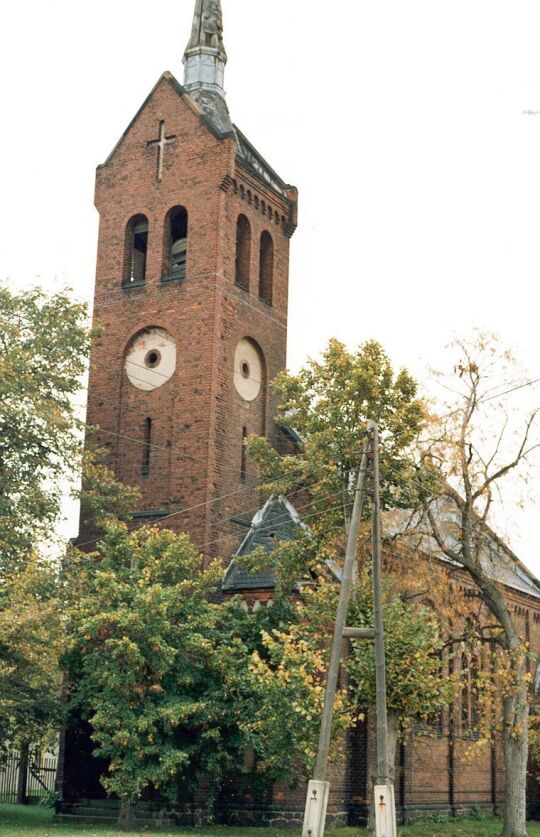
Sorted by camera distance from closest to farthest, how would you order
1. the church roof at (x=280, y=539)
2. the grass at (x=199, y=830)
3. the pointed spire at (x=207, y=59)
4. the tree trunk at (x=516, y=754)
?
the grass at (x=199, y=830) → the tree trunk at (x=516, y=754) → the church roof at (x=280, y=539) → the pointed spire at (x=207, y=59)

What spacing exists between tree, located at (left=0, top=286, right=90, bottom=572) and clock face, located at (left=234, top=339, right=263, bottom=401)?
569 cm

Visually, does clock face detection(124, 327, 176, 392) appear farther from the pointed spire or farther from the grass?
the grass

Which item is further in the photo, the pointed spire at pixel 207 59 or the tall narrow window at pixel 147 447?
the pointed spire at pixel 207 59

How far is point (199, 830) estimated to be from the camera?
88.2 feet

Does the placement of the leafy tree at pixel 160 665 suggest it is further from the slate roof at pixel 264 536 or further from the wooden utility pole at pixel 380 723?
the wooden utility pole at pixel 380 723

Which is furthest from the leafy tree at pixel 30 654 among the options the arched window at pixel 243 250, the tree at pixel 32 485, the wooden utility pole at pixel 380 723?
the arched window at pixel 243 250

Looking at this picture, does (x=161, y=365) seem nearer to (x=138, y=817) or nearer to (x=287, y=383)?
(x=287, y=383)

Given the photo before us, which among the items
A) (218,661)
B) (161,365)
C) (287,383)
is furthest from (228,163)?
(218,661)

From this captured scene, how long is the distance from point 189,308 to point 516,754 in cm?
1624

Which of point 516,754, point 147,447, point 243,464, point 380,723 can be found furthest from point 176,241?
point 380,723

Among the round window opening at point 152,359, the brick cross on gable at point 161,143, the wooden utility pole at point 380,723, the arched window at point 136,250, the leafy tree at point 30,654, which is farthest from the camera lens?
the arched window at point 136,250

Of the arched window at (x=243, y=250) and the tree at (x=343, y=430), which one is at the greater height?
the arched window at (x=243, y=250)

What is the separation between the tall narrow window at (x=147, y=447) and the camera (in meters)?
33.5

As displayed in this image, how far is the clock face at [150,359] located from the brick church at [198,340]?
0.15ft
